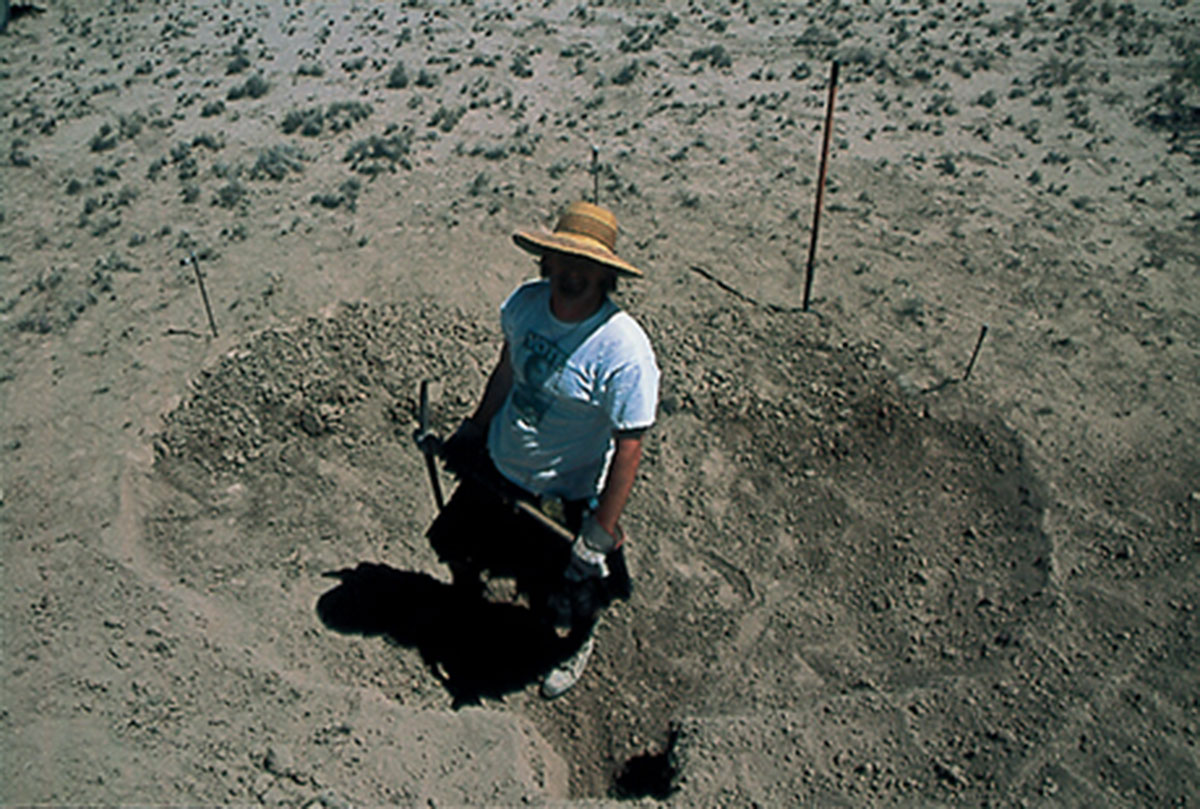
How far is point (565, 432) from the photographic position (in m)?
4.42

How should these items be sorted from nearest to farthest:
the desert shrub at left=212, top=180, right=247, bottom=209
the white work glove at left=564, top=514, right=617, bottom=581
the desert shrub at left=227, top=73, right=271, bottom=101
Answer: the white work glove at left=564, top=514, right=617, bottom=581, the desert shrub at left=212, top=180, right=247, bottom=209, the desert shrub at left=227, top=73, right=271, bottom=101

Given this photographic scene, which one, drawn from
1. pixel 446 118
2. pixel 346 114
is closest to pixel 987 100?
pixel 446 118

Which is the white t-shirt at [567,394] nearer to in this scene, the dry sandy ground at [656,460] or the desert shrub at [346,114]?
the dry sandy ground at [656,460]

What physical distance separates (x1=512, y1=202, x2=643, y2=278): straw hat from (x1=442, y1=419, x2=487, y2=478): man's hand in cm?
112

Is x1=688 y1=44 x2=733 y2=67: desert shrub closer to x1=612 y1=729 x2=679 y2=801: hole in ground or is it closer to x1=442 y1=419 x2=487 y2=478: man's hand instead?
x1=442 y1=419 x2=487 y2=478: man's hand

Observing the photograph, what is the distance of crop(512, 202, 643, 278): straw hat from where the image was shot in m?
3.92

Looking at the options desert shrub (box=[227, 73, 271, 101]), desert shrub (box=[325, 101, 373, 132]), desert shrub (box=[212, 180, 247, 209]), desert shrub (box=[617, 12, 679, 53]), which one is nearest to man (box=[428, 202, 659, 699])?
desert shrub (box=[212, 180, 247, 209])

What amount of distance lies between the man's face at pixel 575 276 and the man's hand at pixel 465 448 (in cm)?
110

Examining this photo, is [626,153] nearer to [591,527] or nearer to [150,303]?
Result: [150,303]

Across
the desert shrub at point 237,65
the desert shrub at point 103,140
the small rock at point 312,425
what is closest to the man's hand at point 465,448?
the small rock at point 312,425

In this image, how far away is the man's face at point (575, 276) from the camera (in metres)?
3.98

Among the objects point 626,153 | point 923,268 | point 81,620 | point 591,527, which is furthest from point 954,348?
point 81,620

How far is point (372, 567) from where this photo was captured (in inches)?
226

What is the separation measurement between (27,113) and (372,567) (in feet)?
39.9
